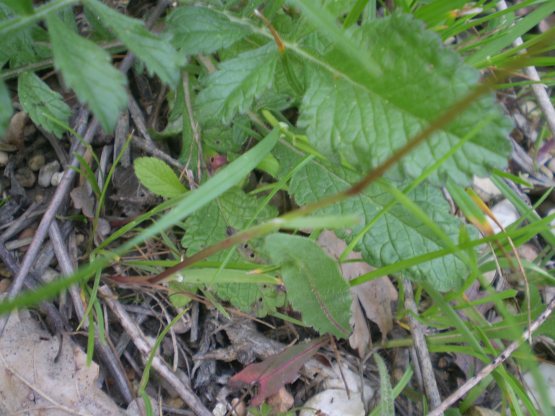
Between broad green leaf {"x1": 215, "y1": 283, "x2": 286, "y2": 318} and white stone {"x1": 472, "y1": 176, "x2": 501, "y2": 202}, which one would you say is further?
white stone {"x1": 472, "y1": 176, "x2": 501, "y2": 202}

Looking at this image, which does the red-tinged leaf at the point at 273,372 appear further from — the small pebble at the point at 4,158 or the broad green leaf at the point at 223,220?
the small pebble at the point at 4,158

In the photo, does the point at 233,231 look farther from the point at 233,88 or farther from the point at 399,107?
the point at 399,107

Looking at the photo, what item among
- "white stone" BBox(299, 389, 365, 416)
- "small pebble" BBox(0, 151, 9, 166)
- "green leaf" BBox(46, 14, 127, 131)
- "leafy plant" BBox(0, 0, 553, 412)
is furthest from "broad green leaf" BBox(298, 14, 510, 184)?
"small pebble" BBox(0, 151, 9, 166)

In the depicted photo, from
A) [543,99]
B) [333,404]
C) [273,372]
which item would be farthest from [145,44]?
[543,99]

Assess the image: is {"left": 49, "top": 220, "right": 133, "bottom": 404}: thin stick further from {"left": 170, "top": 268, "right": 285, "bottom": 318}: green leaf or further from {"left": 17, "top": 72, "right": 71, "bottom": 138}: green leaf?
{"left": 17, "top": 72, "right": 71, "bottom": 138}: green leaf

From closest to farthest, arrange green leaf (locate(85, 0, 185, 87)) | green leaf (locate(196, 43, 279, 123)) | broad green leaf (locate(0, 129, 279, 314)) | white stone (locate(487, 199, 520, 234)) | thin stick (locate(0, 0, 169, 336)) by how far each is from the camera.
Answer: broad green leaf (locate(0, 129, 279, 314)) → green leaf (locate(85, 0, 185, 87)) → green leaf (locate(196, 43, 279, 123)) → thin stick (locate(0, 0, 169, 336)) → white stone (locate(487, 199, 520, 234))
